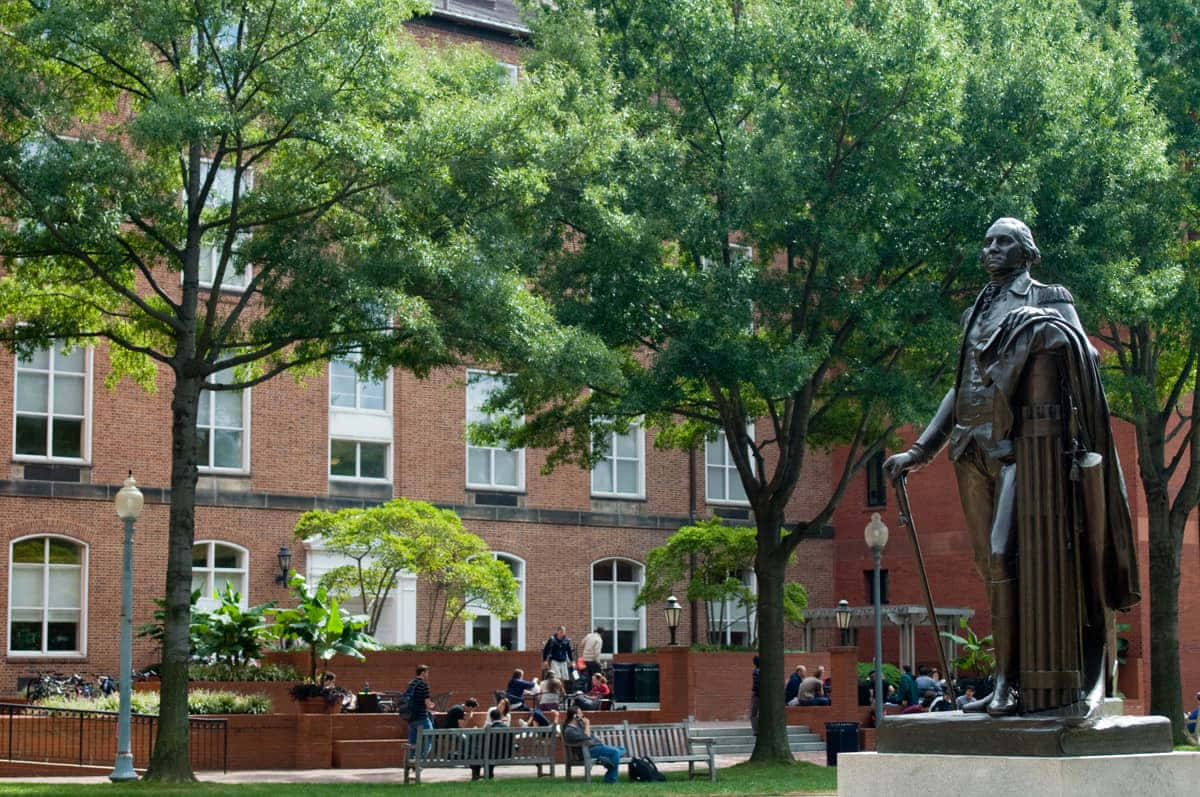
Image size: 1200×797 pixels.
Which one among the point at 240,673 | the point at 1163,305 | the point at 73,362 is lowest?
the point at 240,673

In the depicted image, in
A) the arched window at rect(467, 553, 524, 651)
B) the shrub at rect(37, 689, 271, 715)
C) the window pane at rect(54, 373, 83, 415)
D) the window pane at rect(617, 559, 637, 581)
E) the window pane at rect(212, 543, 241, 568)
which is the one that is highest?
the window pane at rect(54, 373, 83, 415)

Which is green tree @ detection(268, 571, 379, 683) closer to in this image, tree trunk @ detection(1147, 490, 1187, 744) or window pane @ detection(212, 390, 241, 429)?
window pane @ detection(212, 390, 241, 429)

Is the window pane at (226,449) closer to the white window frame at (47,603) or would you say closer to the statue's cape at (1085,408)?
the white window frame at (47,603)

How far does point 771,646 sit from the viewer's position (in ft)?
83.8

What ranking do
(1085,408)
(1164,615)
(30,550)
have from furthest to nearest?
Result: 1. (30,550)
2. (1164,615)
3. (1085,408)

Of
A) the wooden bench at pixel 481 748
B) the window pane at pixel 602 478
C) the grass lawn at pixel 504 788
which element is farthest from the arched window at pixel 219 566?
the grass lawn at pixel 504 788

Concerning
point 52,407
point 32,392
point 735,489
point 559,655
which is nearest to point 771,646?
point 559,655

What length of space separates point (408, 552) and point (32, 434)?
8.87 m

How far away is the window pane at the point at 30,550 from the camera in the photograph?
3425 cm

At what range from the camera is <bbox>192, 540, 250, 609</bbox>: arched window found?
36.4 m

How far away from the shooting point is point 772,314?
81.4 ft

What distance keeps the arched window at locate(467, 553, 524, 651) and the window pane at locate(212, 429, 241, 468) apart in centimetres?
700

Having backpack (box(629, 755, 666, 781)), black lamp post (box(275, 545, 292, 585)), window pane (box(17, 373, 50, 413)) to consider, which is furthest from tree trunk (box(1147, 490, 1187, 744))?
window pane (box(17, 373, 50, 413))

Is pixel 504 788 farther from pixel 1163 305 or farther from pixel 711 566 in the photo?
pixel 711 566
